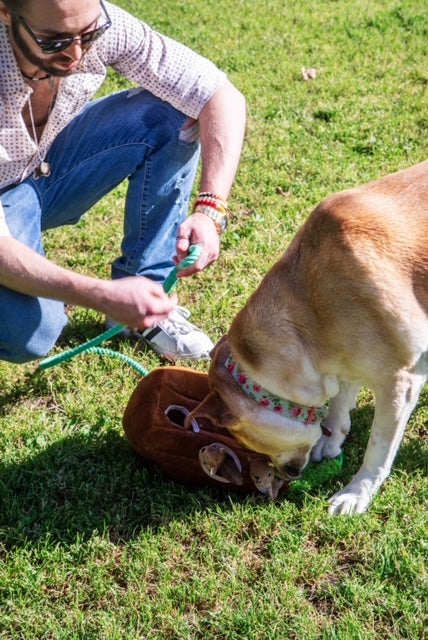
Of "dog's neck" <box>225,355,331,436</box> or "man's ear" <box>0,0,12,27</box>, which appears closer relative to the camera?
"man's ear" <box>0,0,12,27</box>

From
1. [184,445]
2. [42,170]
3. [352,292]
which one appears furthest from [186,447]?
[42,170]

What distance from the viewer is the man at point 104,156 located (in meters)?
3.04

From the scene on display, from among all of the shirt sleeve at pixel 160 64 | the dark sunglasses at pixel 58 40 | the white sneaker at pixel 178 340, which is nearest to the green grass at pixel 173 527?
the white sneaker at pixel 178 340

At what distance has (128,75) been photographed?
12.7 ft

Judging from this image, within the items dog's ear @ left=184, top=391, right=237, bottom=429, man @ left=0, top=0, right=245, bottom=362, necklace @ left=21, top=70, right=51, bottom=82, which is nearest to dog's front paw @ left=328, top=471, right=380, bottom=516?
dog's ear @ left=184, top=391, right=237, bottom=429

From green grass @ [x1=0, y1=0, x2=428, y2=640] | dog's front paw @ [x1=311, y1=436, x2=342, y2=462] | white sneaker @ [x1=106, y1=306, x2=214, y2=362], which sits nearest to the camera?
green grass @ [x1=0, y1=0, x2=428, y2=640]

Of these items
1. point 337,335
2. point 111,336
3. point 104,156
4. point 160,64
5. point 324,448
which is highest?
point 160,64

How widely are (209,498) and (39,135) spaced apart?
1920 mm

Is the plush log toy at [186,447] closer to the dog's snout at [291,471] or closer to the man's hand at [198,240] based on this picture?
the dog's snout at [291,471]

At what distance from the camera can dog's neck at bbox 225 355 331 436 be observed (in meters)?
3.30

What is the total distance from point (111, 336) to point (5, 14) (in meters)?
1.60

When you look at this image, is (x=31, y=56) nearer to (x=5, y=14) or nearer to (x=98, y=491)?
(x=5, y=14)

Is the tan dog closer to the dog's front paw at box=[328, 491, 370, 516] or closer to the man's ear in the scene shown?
the dog's front paw at box=[328, 491, 370, 516]

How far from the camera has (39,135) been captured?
12.5 feet
